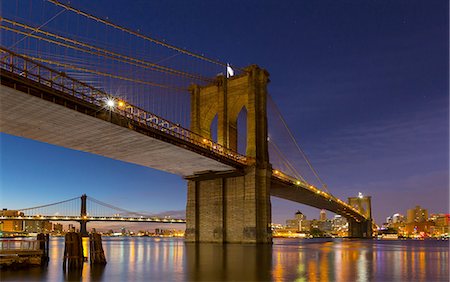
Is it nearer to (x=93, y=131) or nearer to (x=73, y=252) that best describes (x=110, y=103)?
(x=93, y=131)

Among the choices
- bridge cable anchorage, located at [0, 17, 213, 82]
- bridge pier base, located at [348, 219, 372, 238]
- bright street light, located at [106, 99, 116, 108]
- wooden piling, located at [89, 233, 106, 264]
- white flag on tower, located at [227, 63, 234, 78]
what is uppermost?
white flag on tower, located at [227, 63, 234, 78]

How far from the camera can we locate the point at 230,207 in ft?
204

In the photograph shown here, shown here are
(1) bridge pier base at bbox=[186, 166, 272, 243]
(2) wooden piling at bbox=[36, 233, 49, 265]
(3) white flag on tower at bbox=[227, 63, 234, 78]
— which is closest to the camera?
(2) wooden piling at bbox=[36, 233, 49, 265]

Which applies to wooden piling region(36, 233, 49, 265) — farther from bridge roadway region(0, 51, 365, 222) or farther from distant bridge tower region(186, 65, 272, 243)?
distant bridge tower region(186, 65, 272, 243)

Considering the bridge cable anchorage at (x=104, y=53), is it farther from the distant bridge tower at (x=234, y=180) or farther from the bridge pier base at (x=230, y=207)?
the bridge pier base at (x=230, y=207)

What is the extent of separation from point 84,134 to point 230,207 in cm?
2420

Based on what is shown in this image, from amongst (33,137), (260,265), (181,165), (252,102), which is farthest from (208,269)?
(252,102)

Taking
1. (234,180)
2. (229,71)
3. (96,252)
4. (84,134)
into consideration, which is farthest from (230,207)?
(96,252)

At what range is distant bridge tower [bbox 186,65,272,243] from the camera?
59.9 metres

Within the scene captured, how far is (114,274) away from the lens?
24.7 meters

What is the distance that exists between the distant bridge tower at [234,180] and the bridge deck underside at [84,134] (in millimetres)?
4028

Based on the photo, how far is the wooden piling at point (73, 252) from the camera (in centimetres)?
2714

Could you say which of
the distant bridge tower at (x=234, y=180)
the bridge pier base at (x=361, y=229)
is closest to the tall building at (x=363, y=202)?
the bridge pier base at (x=361, y=229)

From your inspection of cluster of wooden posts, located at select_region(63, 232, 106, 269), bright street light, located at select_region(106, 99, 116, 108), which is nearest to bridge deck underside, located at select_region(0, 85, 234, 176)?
bright street light, located at select_region(106, 99, 116, 108)
